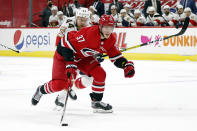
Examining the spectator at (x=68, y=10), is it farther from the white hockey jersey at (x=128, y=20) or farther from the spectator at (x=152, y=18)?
the spectator at (x=152, y=18)

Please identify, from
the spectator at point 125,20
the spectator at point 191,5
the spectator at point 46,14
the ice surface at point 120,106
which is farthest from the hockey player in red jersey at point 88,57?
the spectator at point 46,14

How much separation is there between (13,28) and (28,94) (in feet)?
28.6

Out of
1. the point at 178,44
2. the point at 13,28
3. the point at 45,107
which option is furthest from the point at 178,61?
the point at 45,107

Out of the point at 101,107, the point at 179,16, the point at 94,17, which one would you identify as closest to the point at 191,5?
the point at 179,16

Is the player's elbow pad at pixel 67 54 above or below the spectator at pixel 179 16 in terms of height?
above

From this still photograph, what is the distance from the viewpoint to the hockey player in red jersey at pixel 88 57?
13.1 feet

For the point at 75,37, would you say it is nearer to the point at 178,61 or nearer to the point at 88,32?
the point at 88,32

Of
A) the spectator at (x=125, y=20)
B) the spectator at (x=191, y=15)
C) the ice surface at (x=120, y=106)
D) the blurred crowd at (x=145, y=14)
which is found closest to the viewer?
the ice surface at (x=120, y=106)

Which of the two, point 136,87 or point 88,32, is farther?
point 136,87

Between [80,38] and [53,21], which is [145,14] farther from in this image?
[80,38]

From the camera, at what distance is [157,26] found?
445 inches

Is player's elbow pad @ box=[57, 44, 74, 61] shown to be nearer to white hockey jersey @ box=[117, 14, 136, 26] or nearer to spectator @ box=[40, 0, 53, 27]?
white hockey jersey @ box=[117, 14, 136, 26]

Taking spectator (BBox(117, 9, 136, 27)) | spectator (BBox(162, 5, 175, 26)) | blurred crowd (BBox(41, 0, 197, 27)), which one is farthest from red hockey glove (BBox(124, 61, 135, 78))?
spectator (BBox(117, 9, 136, 27))

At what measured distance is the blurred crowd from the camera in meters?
11.5
